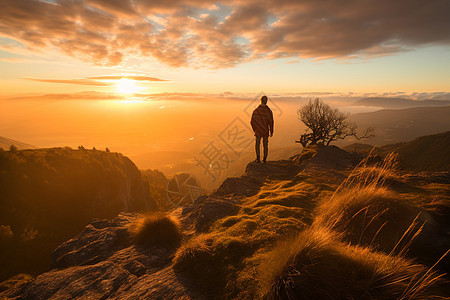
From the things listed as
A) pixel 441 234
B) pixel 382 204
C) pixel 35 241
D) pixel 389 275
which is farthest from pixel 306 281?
pixel 35 241

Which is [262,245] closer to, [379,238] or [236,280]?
[236,280]

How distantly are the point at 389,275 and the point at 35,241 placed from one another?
99.5 ft

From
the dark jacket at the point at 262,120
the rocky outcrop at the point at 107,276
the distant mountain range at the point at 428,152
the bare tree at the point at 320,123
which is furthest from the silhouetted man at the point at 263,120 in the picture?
the distant mountain range at the point at 428,152

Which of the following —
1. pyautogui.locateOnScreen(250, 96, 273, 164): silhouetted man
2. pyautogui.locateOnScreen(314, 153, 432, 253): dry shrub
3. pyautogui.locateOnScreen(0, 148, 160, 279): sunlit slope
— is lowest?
pyautogui.locateOnScreen(0, 148, 160, 279): sunlit slope

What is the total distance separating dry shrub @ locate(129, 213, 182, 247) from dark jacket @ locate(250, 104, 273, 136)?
29.4 ft

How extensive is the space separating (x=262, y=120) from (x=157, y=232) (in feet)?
32.5

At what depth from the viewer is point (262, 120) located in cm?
1373

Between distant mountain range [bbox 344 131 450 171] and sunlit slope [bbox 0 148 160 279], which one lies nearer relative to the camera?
sunlit slope [bbox 0 148 160 279]

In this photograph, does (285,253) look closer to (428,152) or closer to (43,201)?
(43,201)

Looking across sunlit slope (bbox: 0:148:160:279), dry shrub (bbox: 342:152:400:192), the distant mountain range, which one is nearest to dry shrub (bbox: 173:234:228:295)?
dry shrub (bbox: 342:152:400:192)

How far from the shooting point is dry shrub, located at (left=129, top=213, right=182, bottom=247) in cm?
675

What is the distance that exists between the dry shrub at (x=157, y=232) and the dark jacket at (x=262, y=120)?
8.97 metres

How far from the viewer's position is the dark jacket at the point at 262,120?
13609mm

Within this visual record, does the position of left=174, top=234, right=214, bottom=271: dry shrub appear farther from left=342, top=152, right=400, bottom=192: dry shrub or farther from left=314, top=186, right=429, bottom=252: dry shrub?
left=342, top=152, right=400, bottom=192: dry shrub
